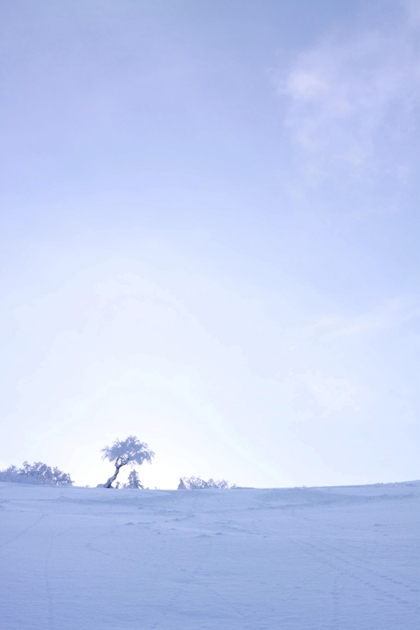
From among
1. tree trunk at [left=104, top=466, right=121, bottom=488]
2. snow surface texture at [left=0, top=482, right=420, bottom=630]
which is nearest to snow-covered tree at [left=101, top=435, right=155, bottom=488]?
tree trunk at [left=104, top=466, right=121, bottom=488]

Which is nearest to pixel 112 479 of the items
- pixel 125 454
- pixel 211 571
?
pixel 125 454

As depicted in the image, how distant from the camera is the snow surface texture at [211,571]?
4344 millimetres

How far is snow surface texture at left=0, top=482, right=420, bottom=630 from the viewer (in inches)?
171

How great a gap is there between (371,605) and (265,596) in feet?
3.45

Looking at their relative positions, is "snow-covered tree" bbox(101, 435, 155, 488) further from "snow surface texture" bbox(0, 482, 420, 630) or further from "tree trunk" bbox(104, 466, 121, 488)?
"snow surface texture" bbox(0, 482, 420, 630)

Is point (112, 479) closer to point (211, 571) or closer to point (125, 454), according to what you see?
point (125, 454)

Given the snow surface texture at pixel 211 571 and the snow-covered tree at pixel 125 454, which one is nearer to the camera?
the snow surface texture at pixel 211 571

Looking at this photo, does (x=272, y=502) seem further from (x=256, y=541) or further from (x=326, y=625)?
(x=326, y=625)

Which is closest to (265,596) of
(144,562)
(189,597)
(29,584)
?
(189,597)

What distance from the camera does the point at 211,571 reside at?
593 centimetres

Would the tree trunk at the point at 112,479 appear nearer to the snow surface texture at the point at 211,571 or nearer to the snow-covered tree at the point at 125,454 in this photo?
the snow-covered tree at the point at 125,454

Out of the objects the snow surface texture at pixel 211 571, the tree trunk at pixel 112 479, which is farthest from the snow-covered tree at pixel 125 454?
the snow surface texture at pixel 211 571

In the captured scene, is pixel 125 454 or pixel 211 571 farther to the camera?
pixel 125 454

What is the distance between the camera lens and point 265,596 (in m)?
5.01
